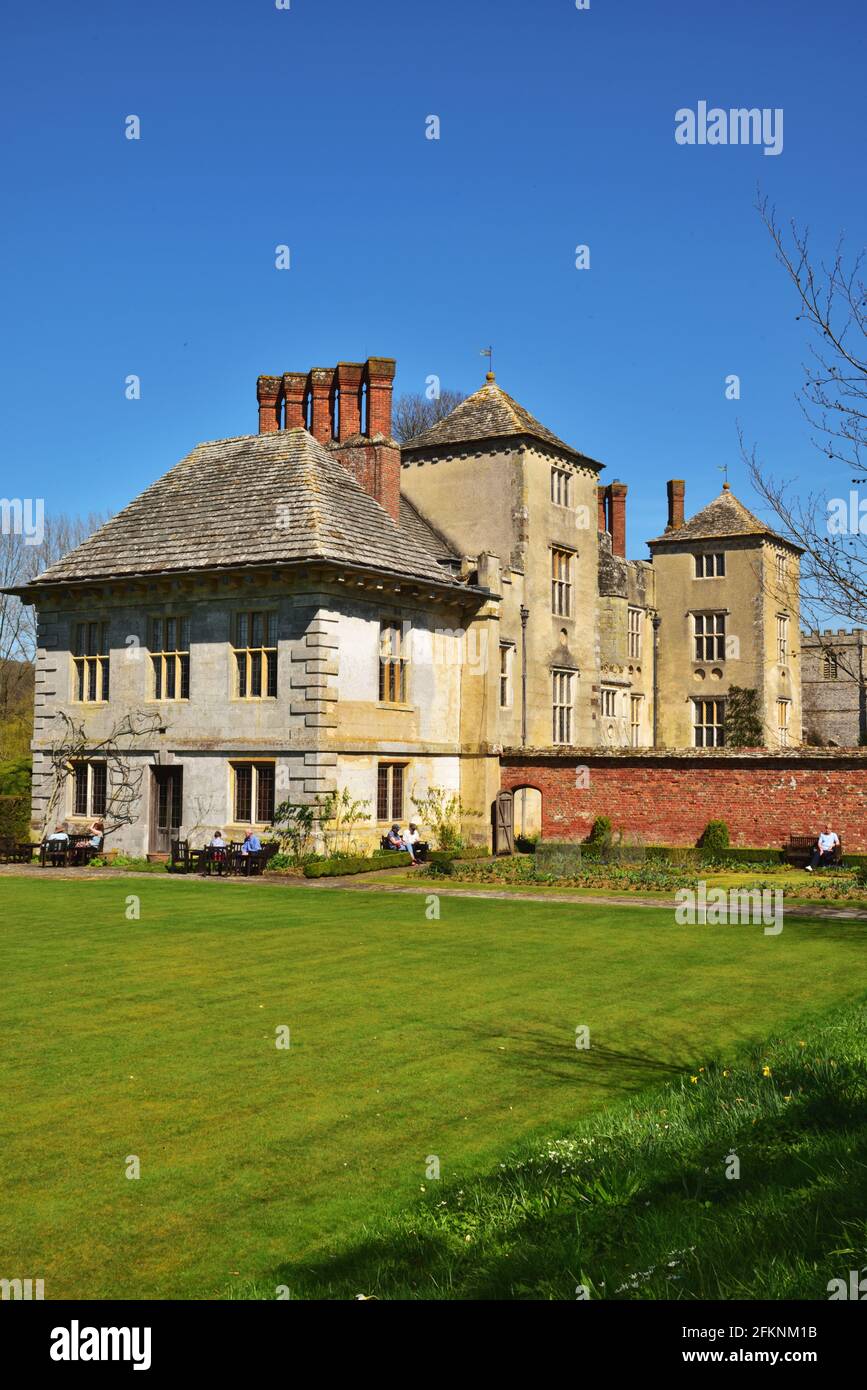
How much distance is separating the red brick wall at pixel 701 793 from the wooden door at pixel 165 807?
31.3ft

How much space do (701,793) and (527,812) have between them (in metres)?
7.25

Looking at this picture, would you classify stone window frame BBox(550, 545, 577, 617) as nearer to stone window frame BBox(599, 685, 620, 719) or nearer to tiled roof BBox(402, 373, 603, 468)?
tiled roof BBox(402, 373, 603, 468)

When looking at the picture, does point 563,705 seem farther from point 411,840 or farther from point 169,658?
point 169,658

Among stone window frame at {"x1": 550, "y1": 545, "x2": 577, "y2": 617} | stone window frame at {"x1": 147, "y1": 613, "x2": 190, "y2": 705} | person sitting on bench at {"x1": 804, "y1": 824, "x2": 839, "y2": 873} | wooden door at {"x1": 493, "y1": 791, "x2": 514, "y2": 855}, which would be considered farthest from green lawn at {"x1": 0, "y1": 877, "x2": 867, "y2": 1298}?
stone window frame at {"x1": 550, "y1": 545, "x2": 577, "y2": 617}

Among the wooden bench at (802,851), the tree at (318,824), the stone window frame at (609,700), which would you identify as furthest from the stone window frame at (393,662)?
the stone window frame at (609,700)

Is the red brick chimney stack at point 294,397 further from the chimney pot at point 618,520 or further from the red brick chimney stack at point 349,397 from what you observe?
the chimney pot at point 618,520

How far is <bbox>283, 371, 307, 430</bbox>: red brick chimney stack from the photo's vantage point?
1443 inches

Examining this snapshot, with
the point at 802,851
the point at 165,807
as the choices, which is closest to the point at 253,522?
the point at 165,807

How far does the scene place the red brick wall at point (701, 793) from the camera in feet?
99.1

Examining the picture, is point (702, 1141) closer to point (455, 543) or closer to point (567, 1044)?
point (567, 1044)

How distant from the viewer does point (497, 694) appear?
114 feet
